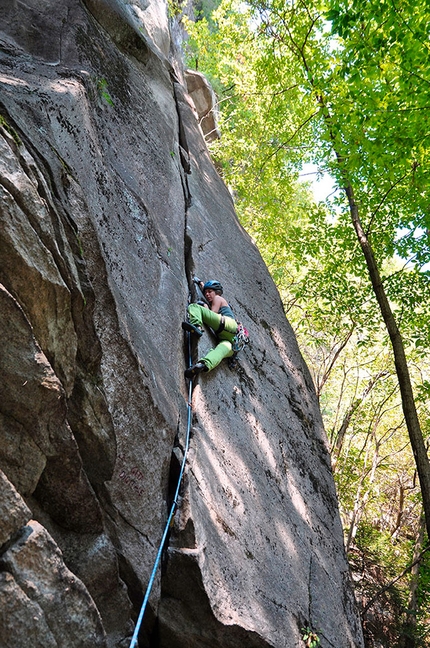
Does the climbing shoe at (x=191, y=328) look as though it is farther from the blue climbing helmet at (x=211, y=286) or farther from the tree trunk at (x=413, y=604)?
the tree trunk at (x=413, y=604)

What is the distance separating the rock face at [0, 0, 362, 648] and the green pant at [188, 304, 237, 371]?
260 millimetres

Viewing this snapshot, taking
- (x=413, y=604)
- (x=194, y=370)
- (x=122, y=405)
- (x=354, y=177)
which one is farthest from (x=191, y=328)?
(x=413, y=604)

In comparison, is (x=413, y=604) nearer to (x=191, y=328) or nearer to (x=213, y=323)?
(x=213, y=323)

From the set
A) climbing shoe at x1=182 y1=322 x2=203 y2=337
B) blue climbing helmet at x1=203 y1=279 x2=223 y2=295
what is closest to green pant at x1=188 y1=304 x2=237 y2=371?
climbing shoe at x1=182 y1=322 x2=203 y2=337

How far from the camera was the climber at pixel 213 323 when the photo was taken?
584cm

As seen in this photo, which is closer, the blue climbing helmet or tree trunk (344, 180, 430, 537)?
the blue climbing helmet

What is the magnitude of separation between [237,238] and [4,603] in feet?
25.5

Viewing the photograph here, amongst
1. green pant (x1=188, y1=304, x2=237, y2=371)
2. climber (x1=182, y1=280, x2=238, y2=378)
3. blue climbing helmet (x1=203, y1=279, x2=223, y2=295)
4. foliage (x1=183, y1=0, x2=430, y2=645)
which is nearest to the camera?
climber (x1=182, y1=280, x2=238, y2=378)

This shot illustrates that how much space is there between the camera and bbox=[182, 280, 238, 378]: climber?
5844mm

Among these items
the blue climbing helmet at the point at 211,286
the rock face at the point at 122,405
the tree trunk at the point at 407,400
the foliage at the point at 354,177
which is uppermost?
the foliage at the point at 354,177

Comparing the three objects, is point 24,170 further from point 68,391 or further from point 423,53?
point 423,53

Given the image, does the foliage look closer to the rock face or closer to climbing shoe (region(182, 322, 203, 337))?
the rock face

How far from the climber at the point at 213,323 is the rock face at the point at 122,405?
0.69ft

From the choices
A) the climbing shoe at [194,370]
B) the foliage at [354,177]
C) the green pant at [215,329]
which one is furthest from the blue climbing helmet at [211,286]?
the foliage at [354,177]
